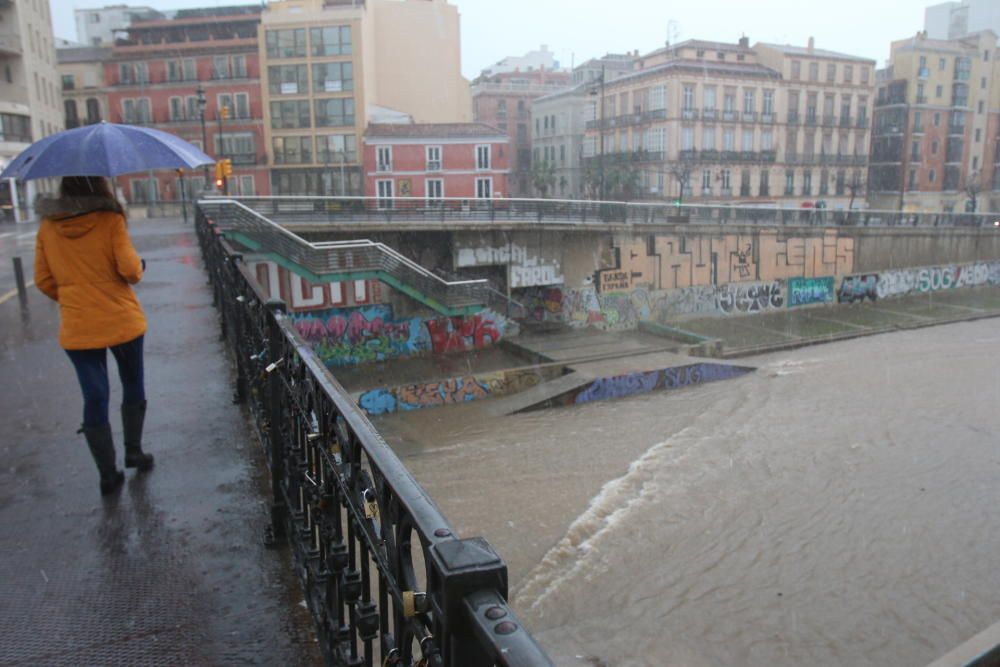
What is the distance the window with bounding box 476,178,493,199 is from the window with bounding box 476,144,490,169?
0.71 meters

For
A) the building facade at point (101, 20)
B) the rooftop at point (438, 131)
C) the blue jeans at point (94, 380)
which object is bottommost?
the blue jeans at point (94, 380)

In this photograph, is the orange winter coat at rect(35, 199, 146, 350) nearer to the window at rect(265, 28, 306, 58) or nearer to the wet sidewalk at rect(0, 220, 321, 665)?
the wet sidewalk at rect(0, 220, 321, 665)

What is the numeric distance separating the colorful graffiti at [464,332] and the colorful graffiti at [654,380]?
6.31 meters

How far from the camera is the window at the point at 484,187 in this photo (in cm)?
3938

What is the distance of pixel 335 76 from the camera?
41.8m

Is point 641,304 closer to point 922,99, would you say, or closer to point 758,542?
point 758,542

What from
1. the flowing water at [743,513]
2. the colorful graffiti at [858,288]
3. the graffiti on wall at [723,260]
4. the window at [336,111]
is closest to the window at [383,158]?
the window at [336,111]

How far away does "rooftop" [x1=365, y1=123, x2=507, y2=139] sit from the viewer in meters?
38.8

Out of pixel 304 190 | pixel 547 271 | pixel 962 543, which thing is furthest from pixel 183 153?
pixel 304 190

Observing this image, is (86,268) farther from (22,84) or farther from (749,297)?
(22,84)

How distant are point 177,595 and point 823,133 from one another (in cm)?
5093

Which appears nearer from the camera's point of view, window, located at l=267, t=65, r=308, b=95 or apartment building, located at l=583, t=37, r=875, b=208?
apartment building, located at l=583, t=37, r=875, b=208

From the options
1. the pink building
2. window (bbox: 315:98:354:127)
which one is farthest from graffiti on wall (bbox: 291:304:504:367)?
window (bbox: 315:98:354:127)

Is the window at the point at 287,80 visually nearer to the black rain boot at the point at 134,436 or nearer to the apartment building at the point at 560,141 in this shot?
the apartment building at the point at 560,141
